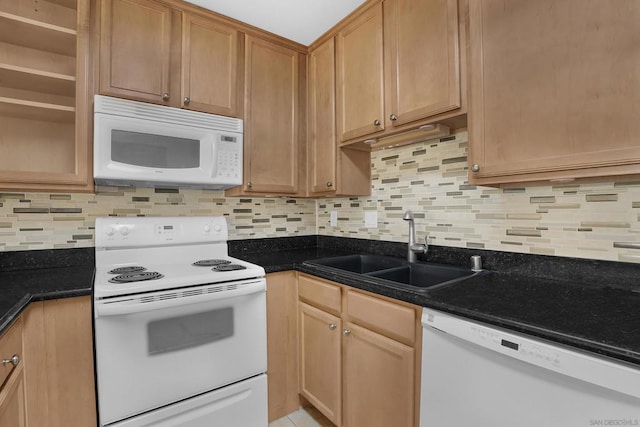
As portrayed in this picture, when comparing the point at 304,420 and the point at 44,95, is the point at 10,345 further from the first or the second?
the point at 304,420

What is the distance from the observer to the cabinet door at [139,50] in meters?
1.59

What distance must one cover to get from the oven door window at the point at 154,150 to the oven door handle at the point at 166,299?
2.35 feet

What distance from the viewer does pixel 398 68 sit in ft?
5.32

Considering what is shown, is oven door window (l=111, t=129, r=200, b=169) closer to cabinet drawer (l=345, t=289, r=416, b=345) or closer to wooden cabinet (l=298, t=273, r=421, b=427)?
wooden cabinet (l=298, t=273, r=421, b=427)

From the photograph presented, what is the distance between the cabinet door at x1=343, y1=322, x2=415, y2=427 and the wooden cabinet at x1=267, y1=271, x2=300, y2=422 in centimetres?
43

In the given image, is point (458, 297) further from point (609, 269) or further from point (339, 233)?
point (339, 233)

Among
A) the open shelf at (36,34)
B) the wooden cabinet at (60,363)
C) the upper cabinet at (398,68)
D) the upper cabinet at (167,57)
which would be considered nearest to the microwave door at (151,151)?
the upper cabinet at (167,57)

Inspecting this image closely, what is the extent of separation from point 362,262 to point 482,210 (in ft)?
2.72

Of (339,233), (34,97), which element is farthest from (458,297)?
(34,97)

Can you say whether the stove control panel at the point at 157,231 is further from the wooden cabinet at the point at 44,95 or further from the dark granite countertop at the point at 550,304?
the dark granite countertop at the point at 550,304

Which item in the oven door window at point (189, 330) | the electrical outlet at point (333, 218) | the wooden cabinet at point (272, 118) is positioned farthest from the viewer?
the electrical outlet at point (333, 218)

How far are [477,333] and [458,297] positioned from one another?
171mm

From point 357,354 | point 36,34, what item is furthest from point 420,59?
point 36,34

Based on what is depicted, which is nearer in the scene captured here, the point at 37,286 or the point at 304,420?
the point at 37,286
